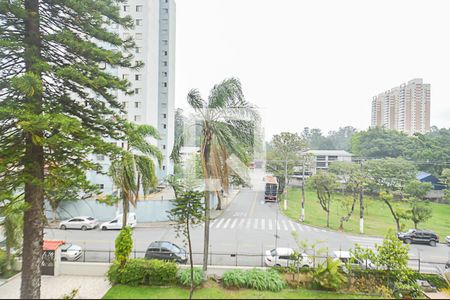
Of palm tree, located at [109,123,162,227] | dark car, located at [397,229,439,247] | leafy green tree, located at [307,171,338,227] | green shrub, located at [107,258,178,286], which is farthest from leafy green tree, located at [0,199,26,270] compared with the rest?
dark car, located at [397,229,439,247]

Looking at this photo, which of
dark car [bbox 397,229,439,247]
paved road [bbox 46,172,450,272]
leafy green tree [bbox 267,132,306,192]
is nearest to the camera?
paved road [bbox 46,172,450,272]

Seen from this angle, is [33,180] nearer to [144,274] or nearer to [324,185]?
[144,274]

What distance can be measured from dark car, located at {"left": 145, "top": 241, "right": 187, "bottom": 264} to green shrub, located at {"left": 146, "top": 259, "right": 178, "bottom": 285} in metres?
1.22

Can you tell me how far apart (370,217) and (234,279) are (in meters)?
10.6

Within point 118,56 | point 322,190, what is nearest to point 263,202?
point 322,190

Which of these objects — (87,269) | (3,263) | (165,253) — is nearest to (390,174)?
(165,253)

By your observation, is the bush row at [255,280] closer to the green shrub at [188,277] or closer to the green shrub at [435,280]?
the green shrub at [188,277]

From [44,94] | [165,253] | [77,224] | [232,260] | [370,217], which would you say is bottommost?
[370,217]

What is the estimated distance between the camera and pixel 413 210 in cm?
972

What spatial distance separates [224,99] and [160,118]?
13.8 meters

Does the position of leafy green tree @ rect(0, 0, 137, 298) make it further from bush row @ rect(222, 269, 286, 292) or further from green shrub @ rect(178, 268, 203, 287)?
bush row @ rect(222, 269, 286, 292)

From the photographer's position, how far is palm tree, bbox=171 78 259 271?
Answer: 16.8ft

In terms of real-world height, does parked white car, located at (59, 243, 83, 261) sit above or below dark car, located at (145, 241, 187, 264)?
below

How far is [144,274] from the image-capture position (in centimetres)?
489
